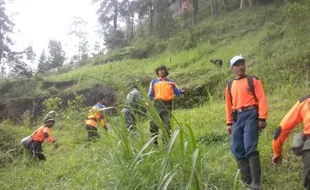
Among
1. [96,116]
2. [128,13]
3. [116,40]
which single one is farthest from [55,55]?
[96,116]

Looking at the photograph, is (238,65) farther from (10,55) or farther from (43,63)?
(43,63)

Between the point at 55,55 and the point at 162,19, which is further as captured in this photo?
the point at 55,55

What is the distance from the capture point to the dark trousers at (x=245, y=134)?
16.3 ft

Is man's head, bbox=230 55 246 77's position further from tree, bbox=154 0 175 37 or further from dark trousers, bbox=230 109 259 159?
tree, bbox=154 0 175 37

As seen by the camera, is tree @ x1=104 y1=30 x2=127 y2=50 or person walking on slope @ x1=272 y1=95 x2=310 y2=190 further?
tree @ x1=104 y1=30 x2=127 y2=50

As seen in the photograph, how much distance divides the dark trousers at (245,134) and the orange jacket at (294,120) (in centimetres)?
115

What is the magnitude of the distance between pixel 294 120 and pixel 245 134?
1.44 meters

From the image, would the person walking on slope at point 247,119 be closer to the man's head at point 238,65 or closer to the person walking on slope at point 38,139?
the man's head at point 238,65

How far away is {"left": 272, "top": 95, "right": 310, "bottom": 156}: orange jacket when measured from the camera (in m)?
3.51

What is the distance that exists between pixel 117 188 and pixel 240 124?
2.75m

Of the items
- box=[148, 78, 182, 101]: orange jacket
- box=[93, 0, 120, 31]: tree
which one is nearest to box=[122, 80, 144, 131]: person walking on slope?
box=[148, 78, 182, 101]: orange jacket

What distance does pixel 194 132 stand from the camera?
25.4 ft

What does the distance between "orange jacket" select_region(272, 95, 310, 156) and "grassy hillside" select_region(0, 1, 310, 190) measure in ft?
1.70

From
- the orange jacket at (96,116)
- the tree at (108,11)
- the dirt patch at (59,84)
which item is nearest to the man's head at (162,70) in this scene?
the orange jacket at (96,116)
